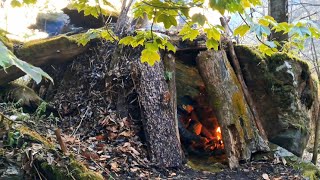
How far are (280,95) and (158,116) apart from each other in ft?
6.29

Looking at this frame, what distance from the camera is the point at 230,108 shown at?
4.00 m

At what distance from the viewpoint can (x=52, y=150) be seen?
8.54 ft

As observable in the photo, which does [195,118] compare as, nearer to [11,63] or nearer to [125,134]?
[125,134]

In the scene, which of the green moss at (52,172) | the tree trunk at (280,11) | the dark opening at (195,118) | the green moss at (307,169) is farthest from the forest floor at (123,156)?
the tree trunk at (280,11)

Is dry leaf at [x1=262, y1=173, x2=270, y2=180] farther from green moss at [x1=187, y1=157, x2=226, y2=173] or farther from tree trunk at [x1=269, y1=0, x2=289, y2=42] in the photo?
tree trunk at [x1=269, y1=0, x2=289, y2=42]

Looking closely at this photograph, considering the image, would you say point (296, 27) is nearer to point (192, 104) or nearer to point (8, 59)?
point (8, 59)

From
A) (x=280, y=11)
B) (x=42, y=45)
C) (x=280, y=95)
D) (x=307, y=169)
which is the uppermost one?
(x=280, y=11)

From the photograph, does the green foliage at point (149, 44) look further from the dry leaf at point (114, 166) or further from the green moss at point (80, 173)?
the dry leaf at point (114, 166)

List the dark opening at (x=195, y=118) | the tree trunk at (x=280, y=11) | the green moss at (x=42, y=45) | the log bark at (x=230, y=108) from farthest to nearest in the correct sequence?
the tree trunk at (x=280, y=11) < the dark opening at (x=195, y=118) < the green moss at (x=42, y=45) < the log bark at (x=230, y=108)

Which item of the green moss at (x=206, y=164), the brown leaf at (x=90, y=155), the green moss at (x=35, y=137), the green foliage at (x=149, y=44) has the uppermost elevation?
the green foliage at (x=149, y=44)

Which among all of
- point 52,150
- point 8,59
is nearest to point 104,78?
point 52,150

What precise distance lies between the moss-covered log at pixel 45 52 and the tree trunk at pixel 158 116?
40.8 inches

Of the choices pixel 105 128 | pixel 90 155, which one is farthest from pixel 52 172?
pixel 105 128

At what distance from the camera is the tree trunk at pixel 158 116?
11.3 feet
